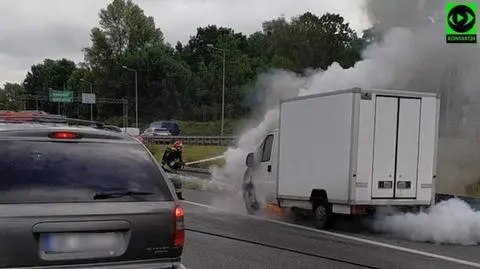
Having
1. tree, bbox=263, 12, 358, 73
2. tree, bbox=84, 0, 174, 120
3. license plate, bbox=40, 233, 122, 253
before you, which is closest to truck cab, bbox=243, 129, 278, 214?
license plate, bbox=40, 233, 122, 253

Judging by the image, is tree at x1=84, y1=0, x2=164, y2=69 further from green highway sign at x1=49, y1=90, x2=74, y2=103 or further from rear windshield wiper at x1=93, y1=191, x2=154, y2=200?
rear windshield wiper at x1=93, y1=191, x2=154, y2=200

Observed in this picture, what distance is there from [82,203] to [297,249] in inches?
209

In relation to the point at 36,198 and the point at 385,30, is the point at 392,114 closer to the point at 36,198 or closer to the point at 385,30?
the point at 36,198

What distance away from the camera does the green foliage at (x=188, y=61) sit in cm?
8012

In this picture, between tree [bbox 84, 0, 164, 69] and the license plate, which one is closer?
the license plate

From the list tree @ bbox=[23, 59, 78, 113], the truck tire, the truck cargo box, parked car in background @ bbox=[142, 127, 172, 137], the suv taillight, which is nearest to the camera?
the suv taillight

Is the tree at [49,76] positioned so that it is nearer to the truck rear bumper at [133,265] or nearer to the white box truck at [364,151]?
the white box truck at [364,151]

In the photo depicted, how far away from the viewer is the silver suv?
3.82 meters

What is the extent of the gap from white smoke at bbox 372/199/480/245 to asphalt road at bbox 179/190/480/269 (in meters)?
0.30

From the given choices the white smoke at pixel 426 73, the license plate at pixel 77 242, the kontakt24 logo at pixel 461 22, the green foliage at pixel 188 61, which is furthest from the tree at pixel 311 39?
the license plate at pixel 77 242

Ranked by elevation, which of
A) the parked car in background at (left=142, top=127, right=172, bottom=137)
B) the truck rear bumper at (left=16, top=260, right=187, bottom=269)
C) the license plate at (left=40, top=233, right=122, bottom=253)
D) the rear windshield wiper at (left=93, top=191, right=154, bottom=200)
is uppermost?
the rear windshield wiper at (left=93, top=191, right=154, bottom=200)

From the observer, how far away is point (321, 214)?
1111 centimetres

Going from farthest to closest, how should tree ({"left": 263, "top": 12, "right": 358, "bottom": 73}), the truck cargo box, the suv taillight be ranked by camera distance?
tree ({"left": 263, "top": 12, "right": 358, "bottom": 73}) < the truck cargo box < the suv taillight

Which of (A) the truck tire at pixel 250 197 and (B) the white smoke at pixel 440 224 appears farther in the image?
(A) the truck tire at pixel 250 197
